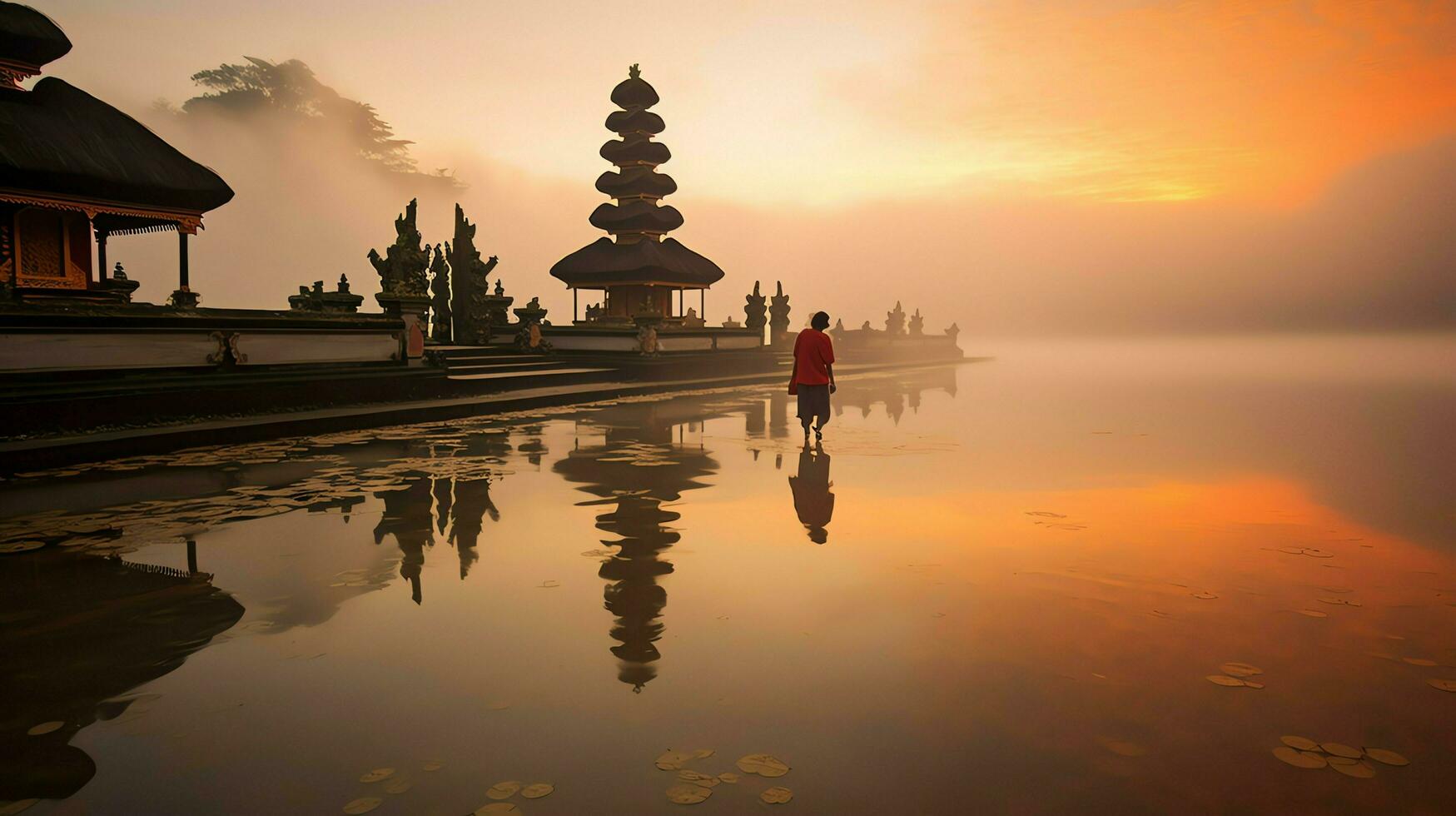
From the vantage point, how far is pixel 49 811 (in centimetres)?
277

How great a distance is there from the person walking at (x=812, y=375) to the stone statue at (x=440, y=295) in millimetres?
22957

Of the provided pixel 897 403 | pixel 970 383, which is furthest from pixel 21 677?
pixel 970 383

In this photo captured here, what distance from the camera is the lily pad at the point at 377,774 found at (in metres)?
2.98

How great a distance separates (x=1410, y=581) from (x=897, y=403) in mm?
15362

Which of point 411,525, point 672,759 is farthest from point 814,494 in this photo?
point 672,759

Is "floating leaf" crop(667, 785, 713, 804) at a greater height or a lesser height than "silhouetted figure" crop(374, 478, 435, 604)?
lesser

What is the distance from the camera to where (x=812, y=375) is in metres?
12.6

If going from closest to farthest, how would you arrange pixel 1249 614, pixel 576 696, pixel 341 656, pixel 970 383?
pixel 576 696 < pixel 341 656 < pixel 1249 614 < pixel 970 383

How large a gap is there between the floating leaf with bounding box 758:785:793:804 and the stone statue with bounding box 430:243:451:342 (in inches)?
1240

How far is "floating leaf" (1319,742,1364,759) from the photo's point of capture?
321 cm

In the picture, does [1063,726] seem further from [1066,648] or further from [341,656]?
[341,656]

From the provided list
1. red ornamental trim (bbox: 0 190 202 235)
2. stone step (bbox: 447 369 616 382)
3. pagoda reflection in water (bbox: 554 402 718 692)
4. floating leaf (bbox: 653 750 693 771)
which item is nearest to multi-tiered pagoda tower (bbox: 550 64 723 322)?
stone step (bbox: 447 369 616 382)

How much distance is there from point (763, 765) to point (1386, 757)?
2442mm

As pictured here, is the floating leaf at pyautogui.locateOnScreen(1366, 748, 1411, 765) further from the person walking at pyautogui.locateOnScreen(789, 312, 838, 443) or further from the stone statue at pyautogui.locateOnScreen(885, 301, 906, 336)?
the stone statue at pyautogui.locateOnScreen(885, 301, 906, 336)
